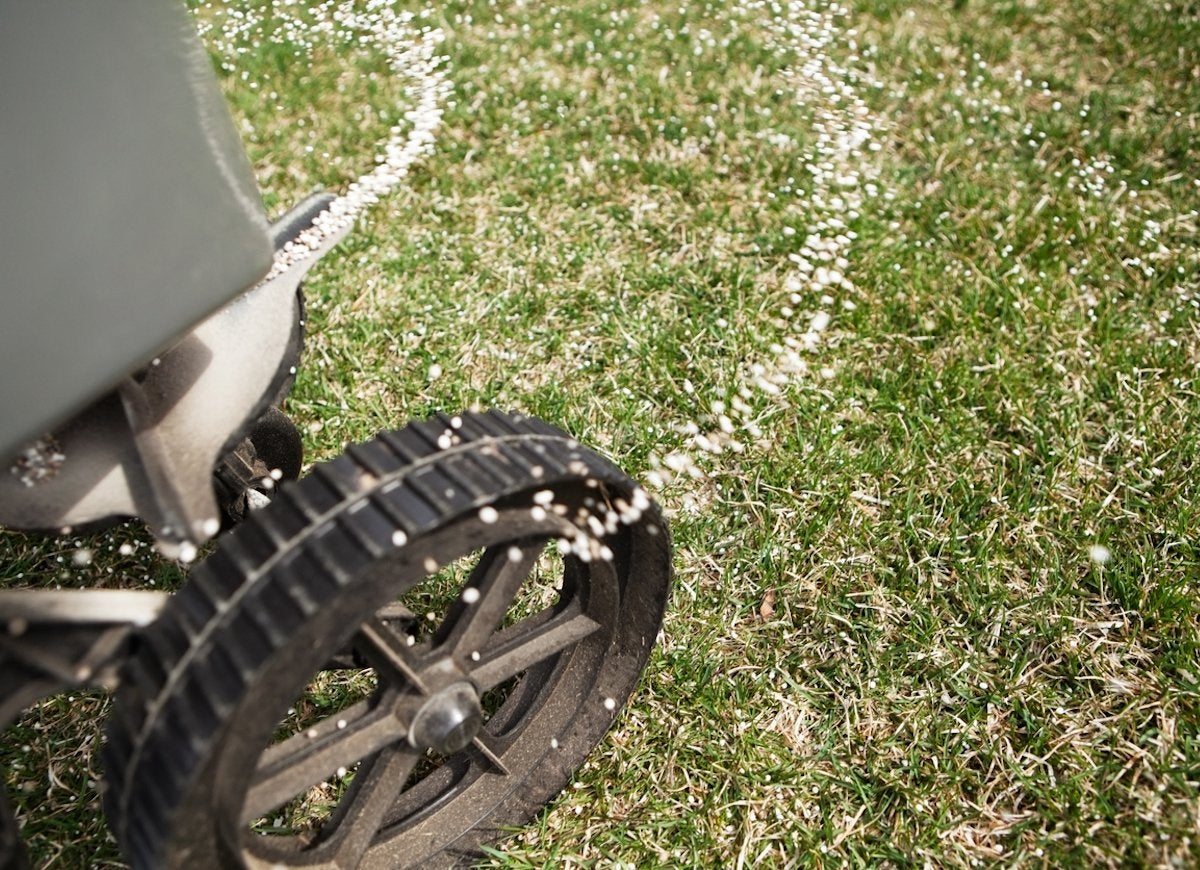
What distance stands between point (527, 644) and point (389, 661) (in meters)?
0.26

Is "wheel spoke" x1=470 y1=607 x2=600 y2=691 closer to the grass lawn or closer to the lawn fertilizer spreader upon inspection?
the lawn fertilizer spreader

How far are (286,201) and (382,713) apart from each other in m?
2.05

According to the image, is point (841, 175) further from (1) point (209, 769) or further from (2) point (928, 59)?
(1) point (209, 769)

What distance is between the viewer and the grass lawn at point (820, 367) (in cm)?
191

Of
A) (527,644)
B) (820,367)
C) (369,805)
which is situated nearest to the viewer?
(369,805)

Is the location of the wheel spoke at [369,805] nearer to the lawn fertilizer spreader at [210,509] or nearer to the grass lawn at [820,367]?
the lawn fertilizer spreader at [210,509]

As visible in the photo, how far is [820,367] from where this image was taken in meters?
2.64

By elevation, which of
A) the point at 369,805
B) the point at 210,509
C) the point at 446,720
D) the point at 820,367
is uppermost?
the point at 210,509

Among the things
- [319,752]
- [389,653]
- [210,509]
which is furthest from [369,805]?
[210,509]

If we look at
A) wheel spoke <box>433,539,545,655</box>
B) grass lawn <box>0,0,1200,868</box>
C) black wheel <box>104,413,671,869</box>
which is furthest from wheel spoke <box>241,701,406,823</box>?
grass lawn <box>0,0,1200,868</box>

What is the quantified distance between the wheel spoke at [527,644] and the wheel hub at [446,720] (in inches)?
1.6

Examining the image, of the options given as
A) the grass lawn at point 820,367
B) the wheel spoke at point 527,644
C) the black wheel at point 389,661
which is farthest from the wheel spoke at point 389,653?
the grass lawn at point 820,367

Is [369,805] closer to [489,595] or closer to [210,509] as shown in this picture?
[489,595]

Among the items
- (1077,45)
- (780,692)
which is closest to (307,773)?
(780,692)
